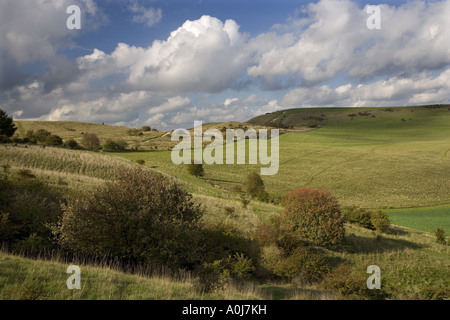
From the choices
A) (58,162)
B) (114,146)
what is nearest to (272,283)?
(58,162)

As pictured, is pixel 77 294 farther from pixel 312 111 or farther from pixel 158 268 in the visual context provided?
pixel 312 111

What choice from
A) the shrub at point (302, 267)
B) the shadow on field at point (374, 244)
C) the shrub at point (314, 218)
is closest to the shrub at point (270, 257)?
the shrub at point (302, 267)

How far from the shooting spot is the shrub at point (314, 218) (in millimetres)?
25078

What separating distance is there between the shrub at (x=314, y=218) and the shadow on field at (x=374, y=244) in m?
1.99

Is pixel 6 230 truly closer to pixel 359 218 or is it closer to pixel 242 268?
pixel 242 268

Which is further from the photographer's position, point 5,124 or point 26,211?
point 5,124

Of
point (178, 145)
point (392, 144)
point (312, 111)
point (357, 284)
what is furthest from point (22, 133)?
point (312, 111)

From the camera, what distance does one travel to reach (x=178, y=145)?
322 feet

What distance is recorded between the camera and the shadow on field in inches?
1013

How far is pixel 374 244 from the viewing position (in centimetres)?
2714

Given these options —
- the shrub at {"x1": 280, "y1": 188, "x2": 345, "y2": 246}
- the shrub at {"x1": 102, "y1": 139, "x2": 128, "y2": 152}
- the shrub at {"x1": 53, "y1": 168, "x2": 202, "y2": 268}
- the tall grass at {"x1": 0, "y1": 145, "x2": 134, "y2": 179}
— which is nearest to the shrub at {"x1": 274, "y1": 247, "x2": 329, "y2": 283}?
the shrub at {"x1": 280, "y1": 188, "x2": 345, "y2": 246}

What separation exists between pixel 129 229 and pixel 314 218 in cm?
1670

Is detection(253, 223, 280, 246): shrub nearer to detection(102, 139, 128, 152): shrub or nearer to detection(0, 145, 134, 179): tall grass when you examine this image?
detection(0, 145, 134, 179): tall grass

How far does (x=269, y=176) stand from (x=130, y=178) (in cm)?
5038
